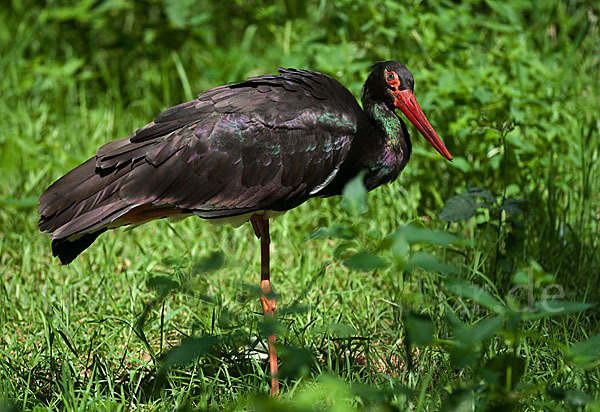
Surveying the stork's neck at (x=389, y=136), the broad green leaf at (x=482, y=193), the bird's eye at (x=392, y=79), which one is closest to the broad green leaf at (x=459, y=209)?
the broad green leaf at (x=482, y=193)

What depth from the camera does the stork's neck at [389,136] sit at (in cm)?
321

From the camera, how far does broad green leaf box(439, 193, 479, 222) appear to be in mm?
3486

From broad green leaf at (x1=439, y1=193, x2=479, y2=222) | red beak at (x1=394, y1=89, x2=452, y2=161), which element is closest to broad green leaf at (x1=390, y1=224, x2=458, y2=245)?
red beak at (x1=394, y1=89, x2=452, y2=161)

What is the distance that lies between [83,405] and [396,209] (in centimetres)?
215

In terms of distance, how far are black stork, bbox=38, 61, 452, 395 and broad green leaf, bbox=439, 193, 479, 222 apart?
1.57 feet

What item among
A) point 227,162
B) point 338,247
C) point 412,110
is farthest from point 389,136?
point 338,247

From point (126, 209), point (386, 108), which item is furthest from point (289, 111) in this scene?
point (126, 209)

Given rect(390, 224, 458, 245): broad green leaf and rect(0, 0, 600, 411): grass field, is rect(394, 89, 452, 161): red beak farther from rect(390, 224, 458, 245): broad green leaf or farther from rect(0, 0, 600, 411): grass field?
rect(390, 224, 458, 245): broad green leaf

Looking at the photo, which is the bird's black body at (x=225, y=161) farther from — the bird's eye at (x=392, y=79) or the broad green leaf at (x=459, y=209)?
the broad green leaf at (x=459, y=209)

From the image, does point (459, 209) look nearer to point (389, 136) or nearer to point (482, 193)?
point (482, 193)

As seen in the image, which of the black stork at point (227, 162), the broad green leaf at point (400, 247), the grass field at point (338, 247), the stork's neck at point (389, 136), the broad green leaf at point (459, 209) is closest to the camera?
the broad green leaf at point (400, 247)

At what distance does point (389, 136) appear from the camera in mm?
3252

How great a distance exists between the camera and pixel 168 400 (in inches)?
107

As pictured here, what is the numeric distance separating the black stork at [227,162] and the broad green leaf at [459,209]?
18.8 inches
